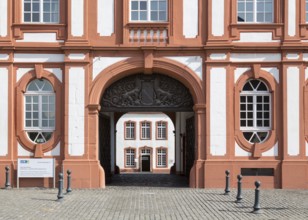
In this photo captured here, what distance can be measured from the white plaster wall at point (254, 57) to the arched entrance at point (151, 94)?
60.2 inches

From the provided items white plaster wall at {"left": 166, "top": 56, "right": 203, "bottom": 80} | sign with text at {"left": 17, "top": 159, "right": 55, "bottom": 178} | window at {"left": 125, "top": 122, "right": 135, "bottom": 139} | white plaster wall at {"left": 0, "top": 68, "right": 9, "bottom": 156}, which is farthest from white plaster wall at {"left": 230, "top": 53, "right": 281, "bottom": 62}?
window at {"left": 125, "top": 122, "right": 135, "bottom": 139}

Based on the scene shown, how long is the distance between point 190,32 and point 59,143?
607 cm

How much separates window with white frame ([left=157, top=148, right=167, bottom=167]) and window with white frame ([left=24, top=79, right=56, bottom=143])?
37.1 metres

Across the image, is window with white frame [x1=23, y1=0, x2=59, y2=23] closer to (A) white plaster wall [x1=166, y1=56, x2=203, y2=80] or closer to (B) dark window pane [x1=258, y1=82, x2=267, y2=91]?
(A) white plaster wall [x1=166, y1=56, x2=203, y2=80]

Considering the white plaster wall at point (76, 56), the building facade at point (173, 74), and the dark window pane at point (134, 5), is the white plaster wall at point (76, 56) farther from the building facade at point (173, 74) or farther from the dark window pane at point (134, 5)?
the dark window pane at point (134, 5)

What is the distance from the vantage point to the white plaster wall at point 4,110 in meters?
24.3

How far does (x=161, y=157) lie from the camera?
202ft

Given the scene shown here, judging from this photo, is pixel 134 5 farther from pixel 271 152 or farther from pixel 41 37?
pixel 271 152

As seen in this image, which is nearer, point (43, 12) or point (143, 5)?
point (43, 12)

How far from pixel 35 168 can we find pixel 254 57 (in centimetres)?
859

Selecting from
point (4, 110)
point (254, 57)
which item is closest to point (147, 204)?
point (4, 110)

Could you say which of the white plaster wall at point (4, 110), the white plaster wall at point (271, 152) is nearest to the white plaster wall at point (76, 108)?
the white plaster wall at point (4, 110)

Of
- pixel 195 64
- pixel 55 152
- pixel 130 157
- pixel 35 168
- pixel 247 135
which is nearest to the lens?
pixel 35 168

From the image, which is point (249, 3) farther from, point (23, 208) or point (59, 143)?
point (23, 208)
